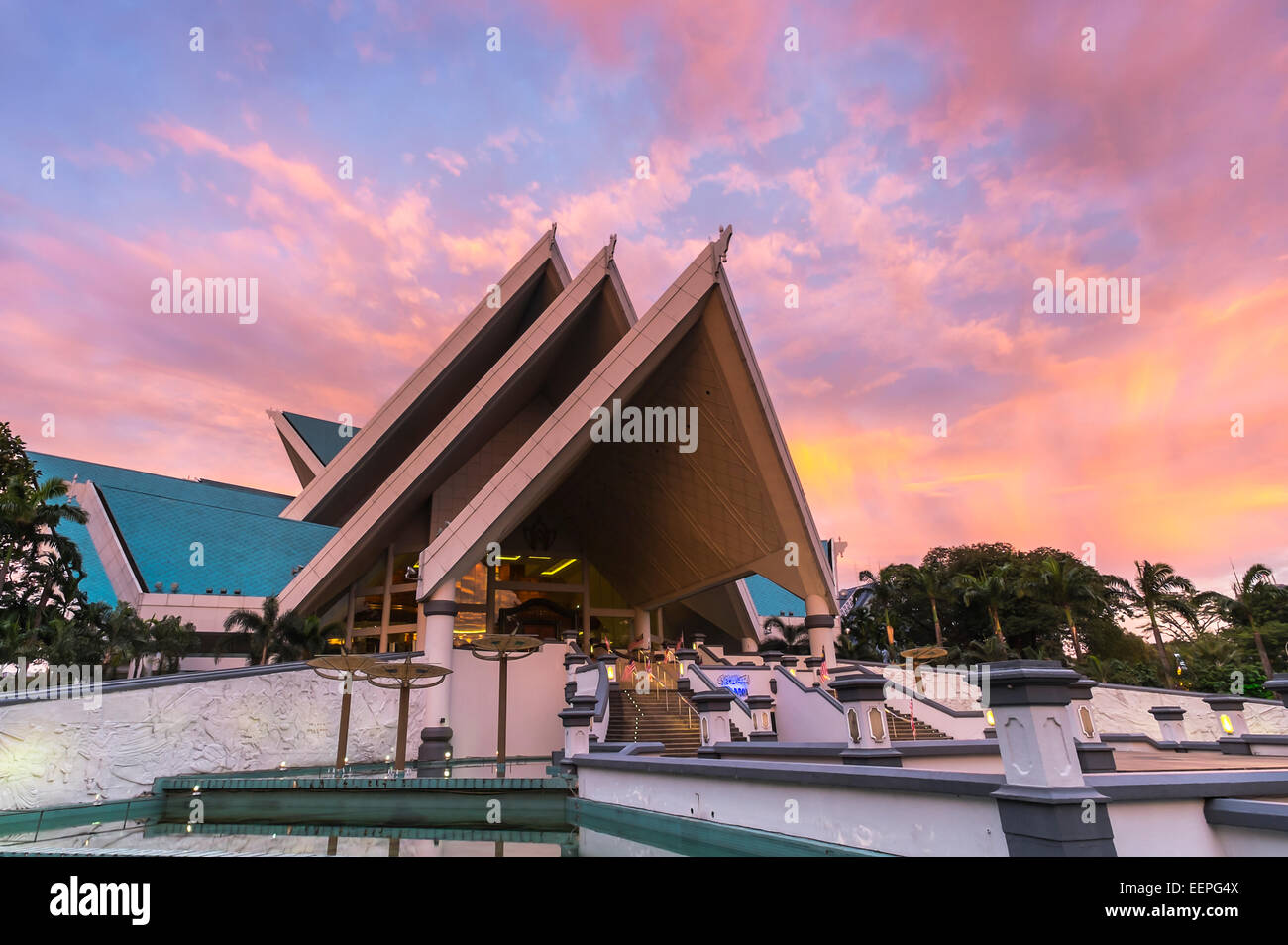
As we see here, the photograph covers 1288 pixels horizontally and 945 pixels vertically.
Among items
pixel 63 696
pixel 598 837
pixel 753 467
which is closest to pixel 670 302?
pixel 753 467

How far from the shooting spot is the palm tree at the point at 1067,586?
33.6 metres

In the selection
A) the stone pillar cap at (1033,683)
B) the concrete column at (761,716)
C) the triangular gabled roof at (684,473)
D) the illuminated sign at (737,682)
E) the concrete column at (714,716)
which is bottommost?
the illuminated sign at (737,682)

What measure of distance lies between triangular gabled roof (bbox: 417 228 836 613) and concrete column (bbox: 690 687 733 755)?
10.0 meters

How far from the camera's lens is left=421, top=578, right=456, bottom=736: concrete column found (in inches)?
749

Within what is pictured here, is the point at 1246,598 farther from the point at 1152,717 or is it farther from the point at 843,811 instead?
the point at 843,811

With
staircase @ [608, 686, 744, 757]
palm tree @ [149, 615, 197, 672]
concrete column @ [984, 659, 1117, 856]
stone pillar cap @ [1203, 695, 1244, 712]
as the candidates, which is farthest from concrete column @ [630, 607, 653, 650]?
concrete column @ [984, 659, 1117, 856]

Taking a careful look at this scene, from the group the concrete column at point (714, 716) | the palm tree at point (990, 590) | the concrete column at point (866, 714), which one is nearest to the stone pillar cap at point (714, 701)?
the concrete column at point (714, 716)

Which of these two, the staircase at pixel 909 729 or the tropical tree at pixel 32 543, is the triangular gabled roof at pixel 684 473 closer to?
the staircase at pixel 909 729

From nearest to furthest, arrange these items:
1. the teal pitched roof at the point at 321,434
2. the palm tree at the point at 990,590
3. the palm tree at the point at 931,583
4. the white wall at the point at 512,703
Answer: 1. the white wall at the point at 512,703
2. the teal pitched roof at the point at 321,434
3. the palm tree at the point at 990,590
4. the palm tree at the point at 931,583

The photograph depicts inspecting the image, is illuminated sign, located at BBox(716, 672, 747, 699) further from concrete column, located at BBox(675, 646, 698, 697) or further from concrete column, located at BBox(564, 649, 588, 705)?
concrete column, located at BBox(564, 649, 588, 705)

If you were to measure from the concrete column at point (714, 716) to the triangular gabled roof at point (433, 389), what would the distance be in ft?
57.9

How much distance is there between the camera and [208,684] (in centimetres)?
1582
